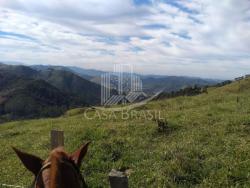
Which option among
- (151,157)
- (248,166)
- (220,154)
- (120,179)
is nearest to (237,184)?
(248,166)

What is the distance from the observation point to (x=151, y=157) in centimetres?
1461

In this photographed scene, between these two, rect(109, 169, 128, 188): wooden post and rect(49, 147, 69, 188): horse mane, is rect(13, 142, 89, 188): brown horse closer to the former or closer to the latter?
rect(49, 147, 69, 188): horse mane

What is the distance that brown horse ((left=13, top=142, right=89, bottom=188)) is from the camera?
3.58 m

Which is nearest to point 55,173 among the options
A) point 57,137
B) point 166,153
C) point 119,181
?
point 119,181

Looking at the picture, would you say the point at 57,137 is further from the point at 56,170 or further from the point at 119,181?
the point at 56,170

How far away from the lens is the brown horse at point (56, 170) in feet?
11.8

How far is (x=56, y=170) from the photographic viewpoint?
363 cm

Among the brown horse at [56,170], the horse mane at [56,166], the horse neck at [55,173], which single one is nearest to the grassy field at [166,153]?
the brown horse at [56,170]

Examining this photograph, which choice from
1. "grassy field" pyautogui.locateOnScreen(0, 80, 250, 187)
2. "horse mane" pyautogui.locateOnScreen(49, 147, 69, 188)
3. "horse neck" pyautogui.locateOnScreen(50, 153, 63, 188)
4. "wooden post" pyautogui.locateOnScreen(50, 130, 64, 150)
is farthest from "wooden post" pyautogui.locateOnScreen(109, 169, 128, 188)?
"grassy field" pyautogui.locateOnScreen(0, 80, 250, 187)

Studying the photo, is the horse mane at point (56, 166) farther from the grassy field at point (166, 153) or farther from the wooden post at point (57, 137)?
the grassy field at point (166, 153)

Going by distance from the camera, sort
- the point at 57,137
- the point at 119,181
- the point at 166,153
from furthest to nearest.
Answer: the point at 166,153 < the point at 57,137 < the point at 119,181

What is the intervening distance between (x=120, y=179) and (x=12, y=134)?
71.2 feet

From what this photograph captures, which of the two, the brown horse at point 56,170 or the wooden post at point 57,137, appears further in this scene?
the wooden post at point 57,137

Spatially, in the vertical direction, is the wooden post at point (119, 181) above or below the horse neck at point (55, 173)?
below
